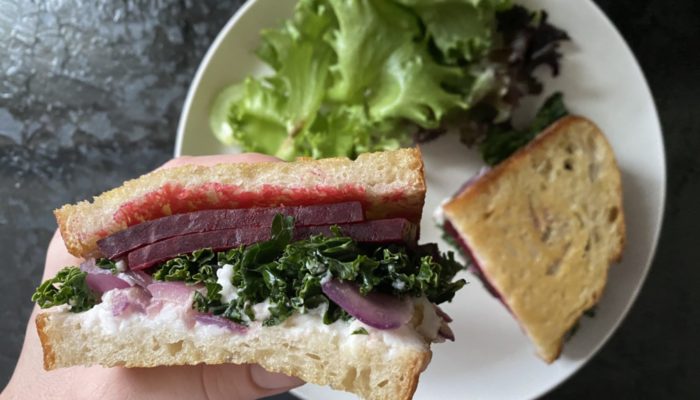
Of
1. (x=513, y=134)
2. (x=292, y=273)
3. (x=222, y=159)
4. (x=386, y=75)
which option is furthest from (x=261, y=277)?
(x=513, y=134)

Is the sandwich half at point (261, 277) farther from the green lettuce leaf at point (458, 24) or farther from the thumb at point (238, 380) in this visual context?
the green lettuce leaf at point (458, 24)

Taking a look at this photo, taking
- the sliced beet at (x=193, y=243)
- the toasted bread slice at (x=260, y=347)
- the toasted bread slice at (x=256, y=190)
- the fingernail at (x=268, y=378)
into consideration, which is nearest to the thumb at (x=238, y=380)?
the fingernail at (x=268, y=378)

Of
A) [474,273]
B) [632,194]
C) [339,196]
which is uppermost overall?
[339,196]

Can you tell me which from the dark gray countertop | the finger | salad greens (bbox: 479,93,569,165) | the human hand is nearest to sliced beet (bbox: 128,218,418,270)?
the human hand

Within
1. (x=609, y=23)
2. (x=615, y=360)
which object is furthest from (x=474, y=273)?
(x=609, y=23)

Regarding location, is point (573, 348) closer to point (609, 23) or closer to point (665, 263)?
point (665, 263)

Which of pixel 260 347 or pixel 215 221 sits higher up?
pixel 215 221

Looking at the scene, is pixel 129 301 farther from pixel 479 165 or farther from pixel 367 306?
pixel 479 165
